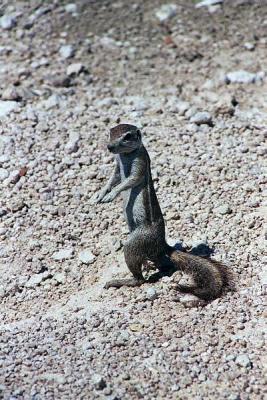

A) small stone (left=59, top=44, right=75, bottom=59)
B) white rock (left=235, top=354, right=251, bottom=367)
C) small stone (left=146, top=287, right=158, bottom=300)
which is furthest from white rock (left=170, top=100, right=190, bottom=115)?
white rock (left=235, top=354, right=251, bottom=367)

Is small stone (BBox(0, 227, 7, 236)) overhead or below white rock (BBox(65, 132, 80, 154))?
below

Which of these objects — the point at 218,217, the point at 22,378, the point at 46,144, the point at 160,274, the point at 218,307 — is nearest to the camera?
the point at 22,378

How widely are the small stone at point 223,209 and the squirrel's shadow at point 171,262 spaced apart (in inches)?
17.1

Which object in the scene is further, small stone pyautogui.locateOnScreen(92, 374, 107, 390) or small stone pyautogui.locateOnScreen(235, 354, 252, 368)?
small stone pyautogui.locateOnScreen(235, 354, 252, 368)

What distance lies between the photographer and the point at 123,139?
6.16 m

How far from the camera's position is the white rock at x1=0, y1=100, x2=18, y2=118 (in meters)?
8.52

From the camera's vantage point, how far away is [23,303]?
21.7 ft

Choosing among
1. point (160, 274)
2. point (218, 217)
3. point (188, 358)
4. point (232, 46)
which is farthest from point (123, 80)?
point (188, 358)

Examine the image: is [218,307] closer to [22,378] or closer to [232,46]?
[22,378]

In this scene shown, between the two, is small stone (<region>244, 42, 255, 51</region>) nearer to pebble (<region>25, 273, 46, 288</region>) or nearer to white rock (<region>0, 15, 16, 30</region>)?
white rock (<region>0, 15, 16, 30</region>)

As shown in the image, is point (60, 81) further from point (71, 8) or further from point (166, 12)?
point (166, 12)

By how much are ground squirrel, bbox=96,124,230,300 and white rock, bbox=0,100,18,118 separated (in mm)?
2388

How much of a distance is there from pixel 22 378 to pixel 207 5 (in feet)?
18.8

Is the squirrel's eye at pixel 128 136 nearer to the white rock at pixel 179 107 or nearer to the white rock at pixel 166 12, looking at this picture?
the white rock at pixel 179 107
